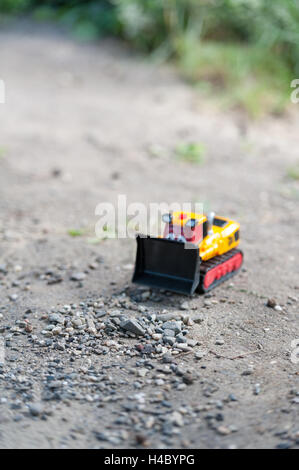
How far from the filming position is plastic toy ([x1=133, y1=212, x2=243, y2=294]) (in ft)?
11.7

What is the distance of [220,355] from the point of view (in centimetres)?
313

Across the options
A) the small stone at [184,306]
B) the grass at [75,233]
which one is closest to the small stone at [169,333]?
the small stone at [184,306]

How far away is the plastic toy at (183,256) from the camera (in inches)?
140

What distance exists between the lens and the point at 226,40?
28.3 feet

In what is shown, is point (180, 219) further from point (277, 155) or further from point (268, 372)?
point (277, 155)

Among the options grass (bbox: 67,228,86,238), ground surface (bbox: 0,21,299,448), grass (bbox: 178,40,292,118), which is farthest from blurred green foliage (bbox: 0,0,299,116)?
grass (bbox: 67,228,86,238)

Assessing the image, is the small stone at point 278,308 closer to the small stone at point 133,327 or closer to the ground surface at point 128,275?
the ground surface at point 128,275

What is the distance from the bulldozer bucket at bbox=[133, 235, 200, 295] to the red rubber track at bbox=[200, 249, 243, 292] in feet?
0.26

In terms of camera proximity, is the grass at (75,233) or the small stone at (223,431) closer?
the small stone at (223,431)

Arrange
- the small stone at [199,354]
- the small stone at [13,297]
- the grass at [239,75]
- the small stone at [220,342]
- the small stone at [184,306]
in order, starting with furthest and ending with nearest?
the grass at [239,75] → the small stone at [13,297] → the small stone at [184,306] → the small stone at [220,342] → the small stone at [199,354]

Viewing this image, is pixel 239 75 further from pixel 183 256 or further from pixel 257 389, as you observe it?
pixel 257 389

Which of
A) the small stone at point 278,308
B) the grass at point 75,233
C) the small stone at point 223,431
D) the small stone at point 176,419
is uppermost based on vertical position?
the small stone at point 223,431

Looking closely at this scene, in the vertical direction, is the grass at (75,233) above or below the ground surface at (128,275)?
below

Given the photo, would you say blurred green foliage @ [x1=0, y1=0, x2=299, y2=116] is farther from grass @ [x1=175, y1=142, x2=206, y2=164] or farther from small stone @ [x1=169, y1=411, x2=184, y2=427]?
small stone @ [x1=169, y1=411, x2=184, y2=427]
